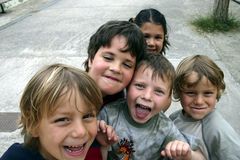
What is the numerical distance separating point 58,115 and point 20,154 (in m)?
0.24

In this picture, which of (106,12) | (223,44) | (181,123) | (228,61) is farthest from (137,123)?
(106,12)

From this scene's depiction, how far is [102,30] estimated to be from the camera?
1983 mm

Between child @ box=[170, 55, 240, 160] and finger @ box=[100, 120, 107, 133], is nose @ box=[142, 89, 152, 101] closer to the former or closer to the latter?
finger @ box=[100, 120, 107, 133]

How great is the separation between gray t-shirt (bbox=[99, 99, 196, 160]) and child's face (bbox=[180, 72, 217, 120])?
0.32m

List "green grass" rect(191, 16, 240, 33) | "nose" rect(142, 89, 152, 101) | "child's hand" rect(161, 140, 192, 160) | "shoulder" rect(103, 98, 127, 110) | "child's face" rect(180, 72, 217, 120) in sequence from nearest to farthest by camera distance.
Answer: "child's hand" rect(161, 140, 192, 160) → "nose" rect(142, 89, 152, 101) → "shoulder" rect(103, 98, 127, 110) → "child's face" rect(180, 72, 217, 120) → "green grass" rect(191, 16, 240, 33)

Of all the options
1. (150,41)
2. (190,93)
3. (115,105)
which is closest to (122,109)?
(115,105)

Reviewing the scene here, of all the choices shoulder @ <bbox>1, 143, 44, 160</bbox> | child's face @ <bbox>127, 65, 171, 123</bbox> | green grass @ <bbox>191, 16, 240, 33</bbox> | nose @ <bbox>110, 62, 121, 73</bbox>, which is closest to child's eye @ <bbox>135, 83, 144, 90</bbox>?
child's face @ <bbox>127, 65, 171, 123</bbox>

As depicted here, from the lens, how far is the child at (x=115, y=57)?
6.16ft

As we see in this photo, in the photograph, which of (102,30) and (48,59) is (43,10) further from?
(102,30)

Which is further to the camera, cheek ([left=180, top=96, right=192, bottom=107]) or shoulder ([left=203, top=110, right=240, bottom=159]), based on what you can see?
cheek ([left=180, top=96, right=192, bottom=107])

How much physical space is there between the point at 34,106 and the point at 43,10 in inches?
359

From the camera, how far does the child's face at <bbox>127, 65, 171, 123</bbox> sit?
1823mm

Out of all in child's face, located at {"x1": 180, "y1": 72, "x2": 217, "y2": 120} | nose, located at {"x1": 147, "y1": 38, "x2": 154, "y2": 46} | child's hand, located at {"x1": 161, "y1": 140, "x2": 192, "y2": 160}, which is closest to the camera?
child's hand, located at {"x1": 161, "y1": 140, "x2": 192, "y2": 160}

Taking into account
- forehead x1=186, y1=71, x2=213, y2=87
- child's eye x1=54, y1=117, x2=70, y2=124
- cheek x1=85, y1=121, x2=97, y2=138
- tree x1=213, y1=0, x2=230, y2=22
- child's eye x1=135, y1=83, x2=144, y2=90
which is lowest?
tree x1=213, y1=0, x2=230, y2=22
